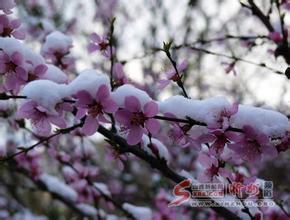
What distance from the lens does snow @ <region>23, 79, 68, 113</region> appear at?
1.33m

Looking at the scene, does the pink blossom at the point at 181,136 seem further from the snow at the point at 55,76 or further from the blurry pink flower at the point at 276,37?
the blurry pink flower at the point at 276,37

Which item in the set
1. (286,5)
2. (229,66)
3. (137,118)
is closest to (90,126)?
(137,118)

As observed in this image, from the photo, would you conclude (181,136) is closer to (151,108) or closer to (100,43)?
(151,108)

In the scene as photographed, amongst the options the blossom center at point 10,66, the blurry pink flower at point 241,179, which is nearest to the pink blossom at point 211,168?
the blurry pink flower at point 241,179

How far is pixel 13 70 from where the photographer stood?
5.27 ft

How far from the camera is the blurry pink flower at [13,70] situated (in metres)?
1.57

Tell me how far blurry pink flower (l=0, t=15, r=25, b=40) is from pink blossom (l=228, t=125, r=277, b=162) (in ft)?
3.93

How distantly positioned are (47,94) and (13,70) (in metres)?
0.37

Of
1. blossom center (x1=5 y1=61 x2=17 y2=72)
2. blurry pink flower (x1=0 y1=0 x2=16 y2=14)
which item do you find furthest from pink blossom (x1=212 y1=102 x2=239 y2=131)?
blurry pink flower (x1=0 y1=0 x2=16 y2=14)

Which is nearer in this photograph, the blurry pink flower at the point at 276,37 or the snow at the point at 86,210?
the blurry pink flower at the point at 276,37

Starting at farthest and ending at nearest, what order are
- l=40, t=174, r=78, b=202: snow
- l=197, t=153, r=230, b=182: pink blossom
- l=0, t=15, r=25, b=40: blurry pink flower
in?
l=40, t=174, r=78, b=202: snow < l=0, t=15, r=25, b=40: blurry pink flower < l=197, t=153, r=230, b=182: pink blossom

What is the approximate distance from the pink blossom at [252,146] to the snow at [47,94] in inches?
25.5

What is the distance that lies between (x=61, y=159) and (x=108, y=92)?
1.70 metres

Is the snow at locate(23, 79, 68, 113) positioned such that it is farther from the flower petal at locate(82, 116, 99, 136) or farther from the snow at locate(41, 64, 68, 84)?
the snow at locate(41, 64, 68, 84)
